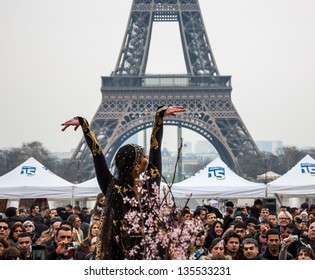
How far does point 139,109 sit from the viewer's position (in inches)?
2384

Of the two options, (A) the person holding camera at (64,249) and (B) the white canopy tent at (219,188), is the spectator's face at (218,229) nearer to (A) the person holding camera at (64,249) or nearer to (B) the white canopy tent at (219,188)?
(A) the person holding camera at (64,249)

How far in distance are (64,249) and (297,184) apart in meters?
10.8

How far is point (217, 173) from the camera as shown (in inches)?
716

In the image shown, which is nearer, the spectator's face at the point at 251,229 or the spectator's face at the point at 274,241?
the spectator's face at the point at 274,241

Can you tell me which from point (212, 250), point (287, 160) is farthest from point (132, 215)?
point (287, 160)

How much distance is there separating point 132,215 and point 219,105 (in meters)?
56.6

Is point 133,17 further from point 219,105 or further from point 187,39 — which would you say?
point 219,105

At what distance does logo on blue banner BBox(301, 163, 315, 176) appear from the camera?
17688 millimetres

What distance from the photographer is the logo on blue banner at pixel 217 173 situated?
1807 centimetres

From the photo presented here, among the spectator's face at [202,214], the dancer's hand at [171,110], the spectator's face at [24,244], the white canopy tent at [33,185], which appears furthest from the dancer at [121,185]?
the white canopy tent at [33,185]

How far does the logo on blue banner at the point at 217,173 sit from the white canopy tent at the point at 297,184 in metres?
1.10

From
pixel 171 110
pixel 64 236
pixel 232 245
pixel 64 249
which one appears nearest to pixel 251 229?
pixel 232 245
